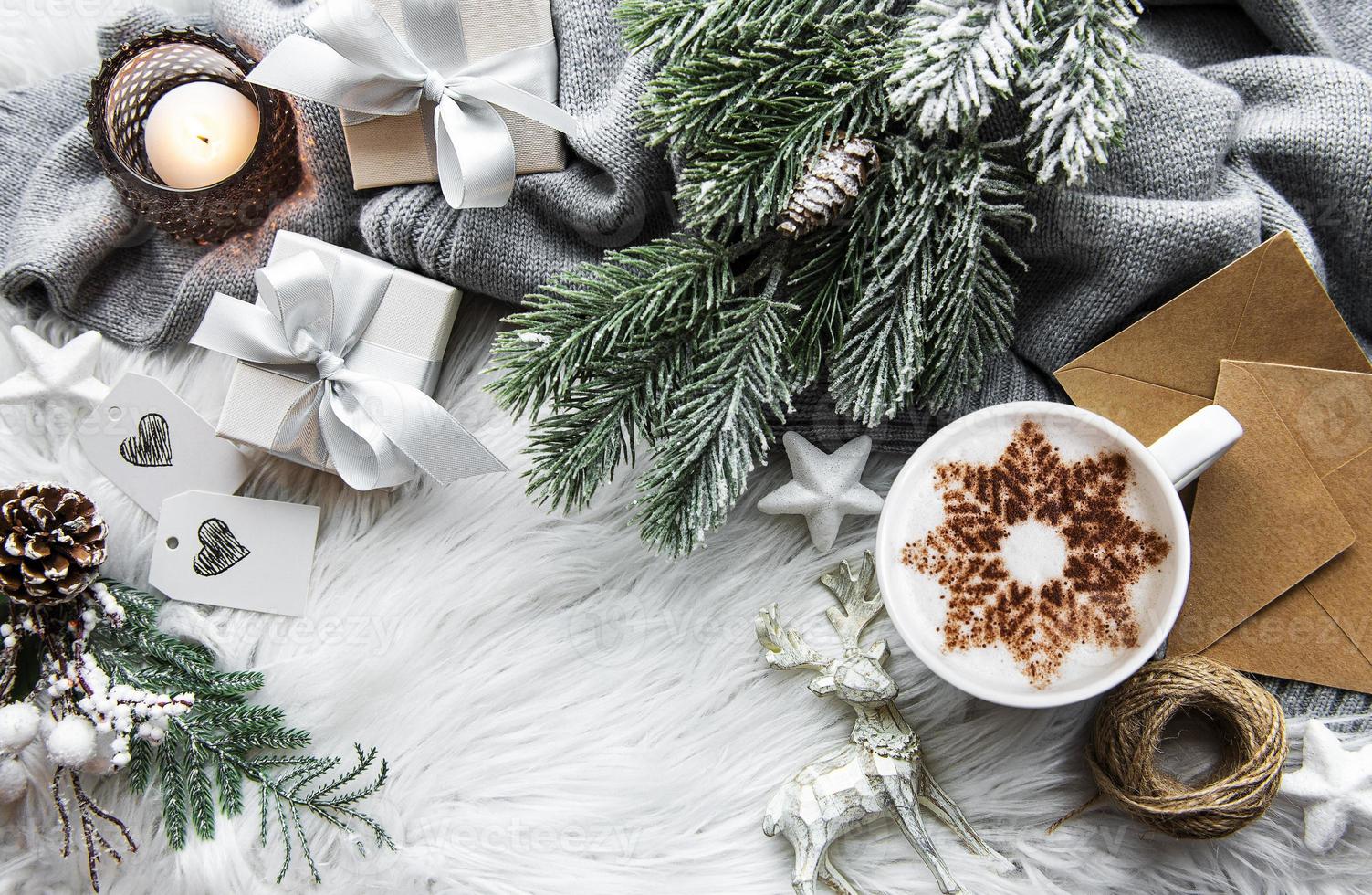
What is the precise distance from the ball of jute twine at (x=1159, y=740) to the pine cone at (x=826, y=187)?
0.42m

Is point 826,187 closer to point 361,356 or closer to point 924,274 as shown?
point 924,274

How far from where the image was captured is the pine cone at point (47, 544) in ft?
2.26

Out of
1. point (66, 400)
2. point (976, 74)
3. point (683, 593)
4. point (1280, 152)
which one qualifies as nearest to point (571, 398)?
point (683, 593)

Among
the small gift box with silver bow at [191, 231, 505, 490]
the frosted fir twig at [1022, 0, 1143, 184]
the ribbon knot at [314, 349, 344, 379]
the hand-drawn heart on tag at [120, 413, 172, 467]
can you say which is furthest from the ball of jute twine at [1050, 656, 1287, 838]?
the hand-drawn heart on tag at [120, 413, 172, 467]

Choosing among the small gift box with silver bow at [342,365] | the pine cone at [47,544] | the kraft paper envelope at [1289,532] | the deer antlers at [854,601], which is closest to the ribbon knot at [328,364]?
the small gift box with silver bow at [342,365]

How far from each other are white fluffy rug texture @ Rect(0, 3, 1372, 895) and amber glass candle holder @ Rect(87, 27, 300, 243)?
6.8 inches

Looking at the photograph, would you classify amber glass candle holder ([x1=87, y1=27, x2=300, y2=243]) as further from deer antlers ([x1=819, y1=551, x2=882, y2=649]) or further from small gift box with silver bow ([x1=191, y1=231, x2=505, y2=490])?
deer antlers ([x1=819, y1=551, x2=882, y2=649])

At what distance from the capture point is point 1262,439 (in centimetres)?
70

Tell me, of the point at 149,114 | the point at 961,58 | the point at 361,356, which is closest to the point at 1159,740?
the point at 961,58

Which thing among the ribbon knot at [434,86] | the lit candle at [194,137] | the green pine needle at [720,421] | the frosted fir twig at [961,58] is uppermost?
the frosted fir twig at [961,58]

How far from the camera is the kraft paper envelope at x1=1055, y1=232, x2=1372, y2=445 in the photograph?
0.68 m

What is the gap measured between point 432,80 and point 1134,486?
24.2 inches

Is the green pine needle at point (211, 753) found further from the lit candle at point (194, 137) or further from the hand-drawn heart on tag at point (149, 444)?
the lit candle at point (194, 137)

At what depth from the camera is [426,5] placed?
0.71 metres
